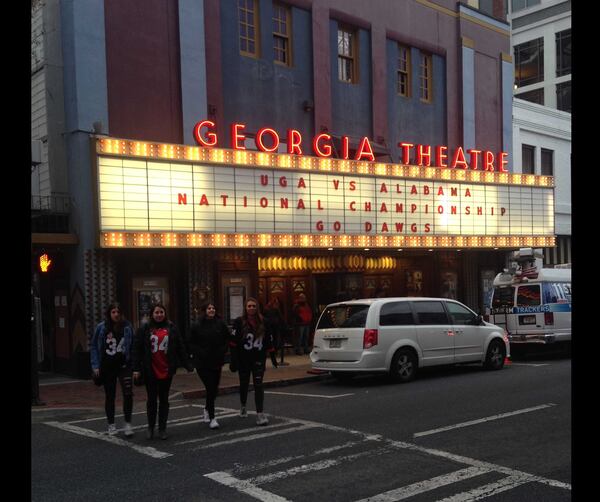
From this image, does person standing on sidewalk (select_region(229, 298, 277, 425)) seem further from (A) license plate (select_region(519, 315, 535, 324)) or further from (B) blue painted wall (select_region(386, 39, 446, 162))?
Answer: (B) blue painted wall (select_region(386, 39, 446, 162))

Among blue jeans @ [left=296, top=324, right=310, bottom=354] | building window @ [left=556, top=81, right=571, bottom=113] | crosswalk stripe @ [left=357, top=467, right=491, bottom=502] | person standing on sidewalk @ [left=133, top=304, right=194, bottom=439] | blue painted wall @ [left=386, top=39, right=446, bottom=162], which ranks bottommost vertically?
blue jeans @ [left=296, top=324, right=310, bottom=354]

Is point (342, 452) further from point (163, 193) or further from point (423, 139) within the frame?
point (423, 139)

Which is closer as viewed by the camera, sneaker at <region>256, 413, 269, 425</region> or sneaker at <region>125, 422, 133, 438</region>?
sneaker at <region>125, 422, 133, 438</region>

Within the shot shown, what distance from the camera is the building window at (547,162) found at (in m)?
→ 27.5

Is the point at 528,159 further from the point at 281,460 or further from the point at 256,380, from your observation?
the point at 281,460

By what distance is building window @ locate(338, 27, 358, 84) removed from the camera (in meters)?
20.9

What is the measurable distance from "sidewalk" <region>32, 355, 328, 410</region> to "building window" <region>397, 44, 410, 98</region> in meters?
10.7

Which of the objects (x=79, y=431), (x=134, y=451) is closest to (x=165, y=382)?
(x=134, y=451)

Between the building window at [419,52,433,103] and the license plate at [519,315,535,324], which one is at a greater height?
the building window at [419,52,433,103]

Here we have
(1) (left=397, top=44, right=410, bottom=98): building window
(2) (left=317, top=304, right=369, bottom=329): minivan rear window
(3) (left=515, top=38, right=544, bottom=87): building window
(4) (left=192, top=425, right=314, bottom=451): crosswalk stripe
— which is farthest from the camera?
(3) (left=515, top=38, right=544, bottom=87): building window

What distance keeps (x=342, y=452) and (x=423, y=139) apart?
16.7 m

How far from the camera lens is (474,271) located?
23.8 m

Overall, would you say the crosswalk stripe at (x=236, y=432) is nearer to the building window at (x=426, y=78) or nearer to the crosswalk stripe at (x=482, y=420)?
the crosswalk stripe at (x=482, y=420)

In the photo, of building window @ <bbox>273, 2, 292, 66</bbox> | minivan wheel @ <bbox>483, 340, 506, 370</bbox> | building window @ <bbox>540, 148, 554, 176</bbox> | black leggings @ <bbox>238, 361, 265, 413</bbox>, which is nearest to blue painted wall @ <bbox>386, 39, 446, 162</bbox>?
building window @ <bbox>273, 2, 292, 66</bbox>
